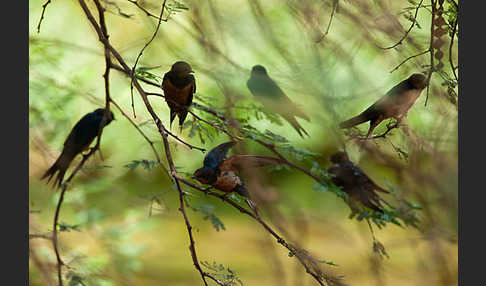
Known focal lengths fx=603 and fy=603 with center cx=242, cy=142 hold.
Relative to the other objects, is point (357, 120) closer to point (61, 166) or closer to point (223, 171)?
point (223, 171)

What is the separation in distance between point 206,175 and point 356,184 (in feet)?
0.95

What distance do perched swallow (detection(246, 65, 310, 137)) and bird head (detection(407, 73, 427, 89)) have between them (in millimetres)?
195

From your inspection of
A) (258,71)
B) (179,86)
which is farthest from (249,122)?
(179,86)

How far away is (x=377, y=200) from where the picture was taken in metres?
1.00

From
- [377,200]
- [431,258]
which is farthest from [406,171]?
[431,258]

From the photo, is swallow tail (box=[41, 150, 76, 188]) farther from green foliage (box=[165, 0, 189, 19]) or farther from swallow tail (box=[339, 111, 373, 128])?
swallow tail (box=[339, 111, 373, 128])

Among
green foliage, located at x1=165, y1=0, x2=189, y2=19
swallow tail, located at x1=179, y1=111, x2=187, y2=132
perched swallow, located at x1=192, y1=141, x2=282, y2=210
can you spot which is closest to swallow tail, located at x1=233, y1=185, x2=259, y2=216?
perched swallow, located at x1=192, y1=141, x2=282, y2=210

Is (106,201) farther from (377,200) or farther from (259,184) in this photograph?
(377,200)

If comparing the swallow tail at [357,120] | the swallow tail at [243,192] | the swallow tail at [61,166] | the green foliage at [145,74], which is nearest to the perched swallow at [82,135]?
the swallow tail at [61,166]

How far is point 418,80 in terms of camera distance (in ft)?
2.62

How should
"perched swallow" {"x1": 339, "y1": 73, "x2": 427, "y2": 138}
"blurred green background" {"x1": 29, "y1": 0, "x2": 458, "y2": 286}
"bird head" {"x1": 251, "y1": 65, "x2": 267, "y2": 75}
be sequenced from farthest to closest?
"bird head" {"x1": 251, "y1": 65, "x2": 267, "y2": 75}
"blurred green background" {"x1": 29, "y1": 0, "x2": 458, "y2": 286}
"perched swallow" {"x1": 339, "y1": 73, "x2": 427, "y2": 138}

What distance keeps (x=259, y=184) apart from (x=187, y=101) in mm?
216

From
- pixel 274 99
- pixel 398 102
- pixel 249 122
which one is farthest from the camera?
pixel 249 122

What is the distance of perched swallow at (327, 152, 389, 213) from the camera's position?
98cm
